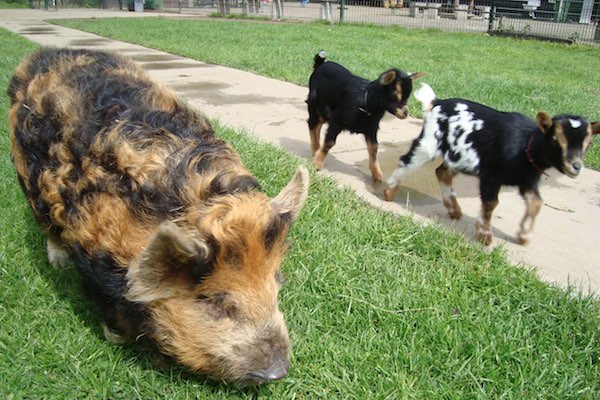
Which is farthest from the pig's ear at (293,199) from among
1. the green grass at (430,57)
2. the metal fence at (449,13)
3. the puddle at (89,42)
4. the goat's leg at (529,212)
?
the metal fence at (449,13)

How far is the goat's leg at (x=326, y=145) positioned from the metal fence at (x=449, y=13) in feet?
54.4

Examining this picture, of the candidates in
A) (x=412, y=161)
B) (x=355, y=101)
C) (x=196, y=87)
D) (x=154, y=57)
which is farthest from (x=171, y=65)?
(x=412, y=161)

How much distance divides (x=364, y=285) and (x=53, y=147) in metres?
2.06

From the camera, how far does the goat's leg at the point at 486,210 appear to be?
13.7 feet

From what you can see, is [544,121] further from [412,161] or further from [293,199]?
[293,199]

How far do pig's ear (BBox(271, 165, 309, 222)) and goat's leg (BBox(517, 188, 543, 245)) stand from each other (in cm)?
231

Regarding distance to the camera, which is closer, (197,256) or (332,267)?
(197,256)

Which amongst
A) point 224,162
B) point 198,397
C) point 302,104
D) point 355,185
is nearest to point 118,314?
point 198,397

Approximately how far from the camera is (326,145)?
18.4 ft

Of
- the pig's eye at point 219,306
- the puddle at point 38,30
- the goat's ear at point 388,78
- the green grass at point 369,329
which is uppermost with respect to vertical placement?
the goat's ear at point 388,78

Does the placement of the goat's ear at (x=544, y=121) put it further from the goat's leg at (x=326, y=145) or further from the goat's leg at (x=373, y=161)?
the goat's leg at (x=326, y=145)

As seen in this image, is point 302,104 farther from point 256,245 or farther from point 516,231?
point 256,245

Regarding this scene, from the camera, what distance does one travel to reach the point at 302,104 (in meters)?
8.20

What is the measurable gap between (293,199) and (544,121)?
93.6 inches
